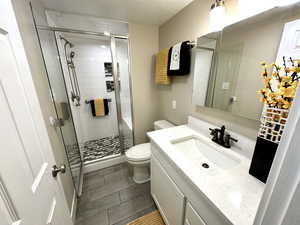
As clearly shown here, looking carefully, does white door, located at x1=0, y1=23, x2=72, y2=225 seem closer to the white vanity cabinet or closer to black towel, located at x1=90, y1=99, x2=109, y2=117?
the white vanity cabinet

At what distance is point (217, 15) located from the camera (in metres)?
0.97

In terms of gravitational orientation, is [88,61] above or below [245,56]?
above

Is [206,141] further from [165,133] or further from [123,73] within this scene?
[123,73]

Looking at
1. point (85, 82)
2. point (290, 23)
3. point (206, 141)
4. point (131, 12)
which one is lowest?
point (206, 141)

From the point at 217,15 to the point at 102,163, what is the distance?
232 centimetres

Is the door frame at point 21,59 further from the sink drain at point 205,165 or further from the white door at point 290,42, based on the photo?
the white door at point 290,42

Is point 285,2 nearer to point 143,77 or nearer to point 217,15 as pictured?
point 217,15

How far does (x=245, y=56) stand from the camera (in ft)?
2.89

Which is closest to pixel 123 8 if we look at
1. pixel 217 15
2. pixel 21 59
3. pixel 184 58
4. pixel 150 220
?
pixel 184 58

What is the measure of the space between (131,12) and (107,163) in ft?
7.17

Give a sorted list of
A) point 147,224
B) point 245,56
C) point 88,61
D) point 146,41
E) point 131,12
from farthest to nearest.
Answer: point 88,61
point 146,41
point 131,12
point 147,224
point 245,56

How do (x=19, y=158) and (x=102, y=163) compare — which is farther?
(x=102, y=163)

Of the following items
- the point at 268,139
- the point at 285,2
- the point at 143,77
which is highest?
the point at 285,2

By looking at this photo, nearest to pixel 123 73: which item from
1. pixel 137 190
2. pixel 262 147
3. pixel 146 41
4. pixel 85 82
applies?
pixel 146 41
